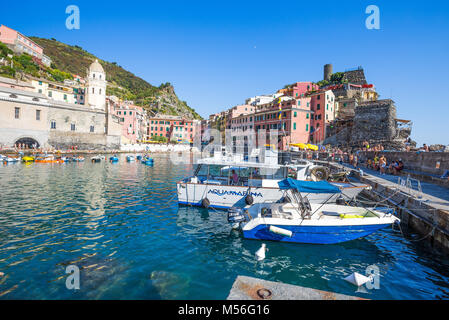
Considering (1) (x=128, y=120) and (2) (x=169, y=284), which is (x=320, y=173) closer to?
(2) (x=169, y=284)

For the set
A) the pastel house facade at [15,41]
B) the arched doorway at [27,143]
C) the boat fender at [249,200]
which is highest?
the pastel house facade at [15,41]

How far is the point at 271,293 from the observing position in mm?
4086

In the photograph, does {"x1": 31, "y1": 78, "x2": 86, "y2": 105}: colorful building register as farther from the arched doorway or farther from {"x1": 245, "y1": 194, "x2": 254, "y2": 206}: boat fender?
{"x1": 245, "y1": 194, "x2": 254, "y2": 206}: boat fender

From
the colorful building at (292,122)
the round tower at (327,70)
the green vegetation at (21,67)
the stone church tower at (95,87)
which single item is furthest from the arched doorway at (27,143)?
the round tower at (327,70)

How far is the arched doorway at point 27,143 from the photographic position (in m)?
50.0

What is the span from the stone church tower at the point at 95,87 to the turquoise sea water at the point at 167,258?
66308 mm

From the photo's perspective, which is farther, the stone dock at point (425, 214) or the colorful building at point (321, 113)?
the colorful building at point (321, 113)

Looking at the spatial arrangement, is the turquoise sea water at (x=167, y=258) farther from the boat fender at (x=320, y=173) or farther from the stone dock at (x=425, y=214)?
the boat fender at (x=320, y=173)

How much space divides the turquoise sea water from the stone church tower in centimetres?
6631

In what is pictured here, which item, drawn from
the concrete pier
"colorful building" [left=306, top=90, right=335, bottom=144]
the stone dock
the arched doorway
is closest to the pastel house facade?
the arched doorway
